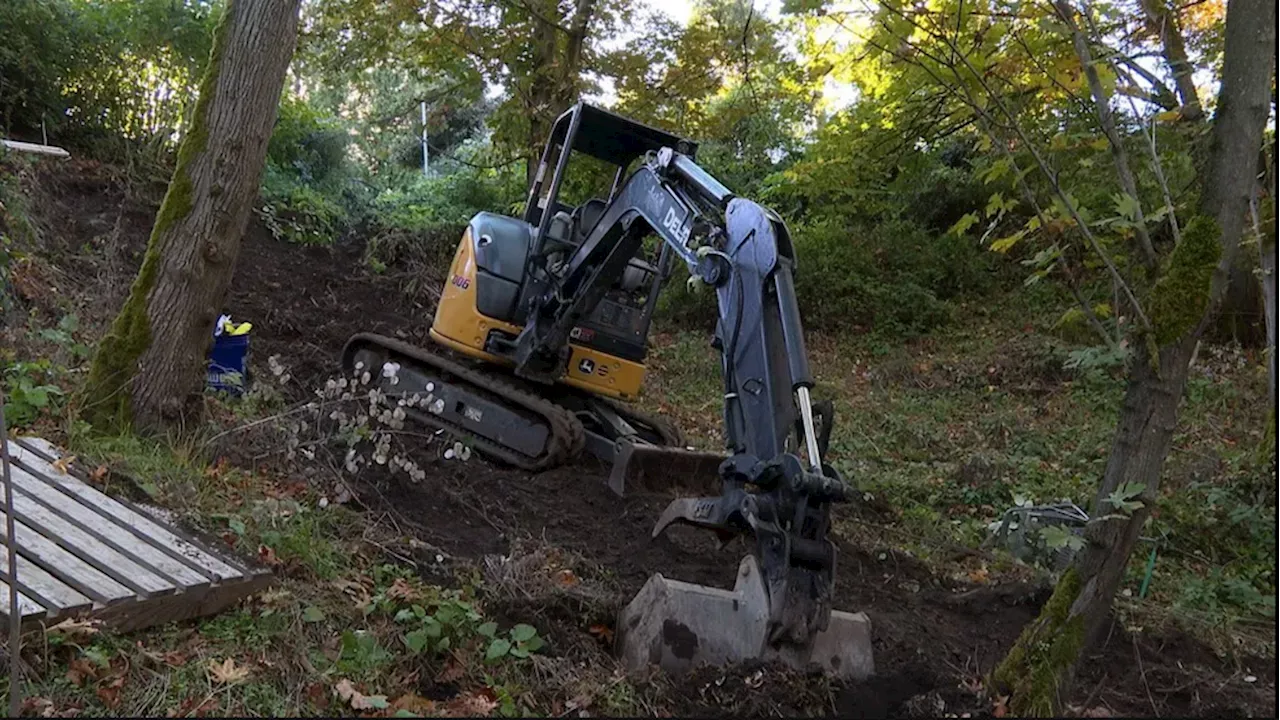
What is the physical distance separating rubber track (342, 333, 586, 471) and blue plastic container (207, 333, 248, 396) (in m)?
1.37

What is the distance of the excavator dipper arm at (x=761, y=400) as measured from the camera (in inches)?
145

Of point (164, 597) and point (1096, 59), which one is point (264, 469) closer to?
point (164, 597)

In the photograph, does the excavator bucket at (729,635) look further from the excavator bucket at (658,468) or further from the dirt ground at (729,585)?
the excavator bucket at (658,468)

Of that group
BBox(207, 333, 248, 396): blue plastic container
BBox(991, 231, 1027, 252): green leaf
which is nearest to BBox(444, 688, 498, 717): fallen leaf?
BBox(991, 231, 1027, 252): green leaf

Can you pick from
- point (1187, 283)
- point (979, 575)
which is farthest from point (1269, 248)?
point (979, 575)

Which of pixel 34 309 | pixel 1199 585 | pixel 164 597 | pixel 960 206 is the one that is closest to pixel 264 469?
pixel 164 597

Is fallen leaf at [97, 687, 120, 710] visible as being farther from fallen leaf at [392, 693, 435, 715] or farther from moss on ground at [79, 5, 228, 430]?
moss on ground at [79, 5, 228, 430]

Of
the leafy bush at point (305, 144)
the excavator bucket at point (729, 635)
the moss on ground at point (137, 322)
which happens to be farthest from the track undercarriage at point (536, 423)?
the leafy bush at point (305, 144)

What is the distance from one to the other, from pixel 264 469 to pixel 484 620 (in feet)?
5.98

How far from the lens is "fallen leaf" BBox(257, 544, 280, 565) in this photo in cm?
398

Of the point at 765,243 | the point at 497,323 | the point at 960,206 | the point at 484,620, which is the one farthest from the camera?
the point at 960,206

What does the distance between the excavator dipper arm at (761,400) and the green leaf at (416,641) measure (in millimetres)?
1311

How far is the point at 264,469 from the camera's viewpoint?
5.04 m

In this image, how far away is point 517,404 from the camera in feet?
23.4
